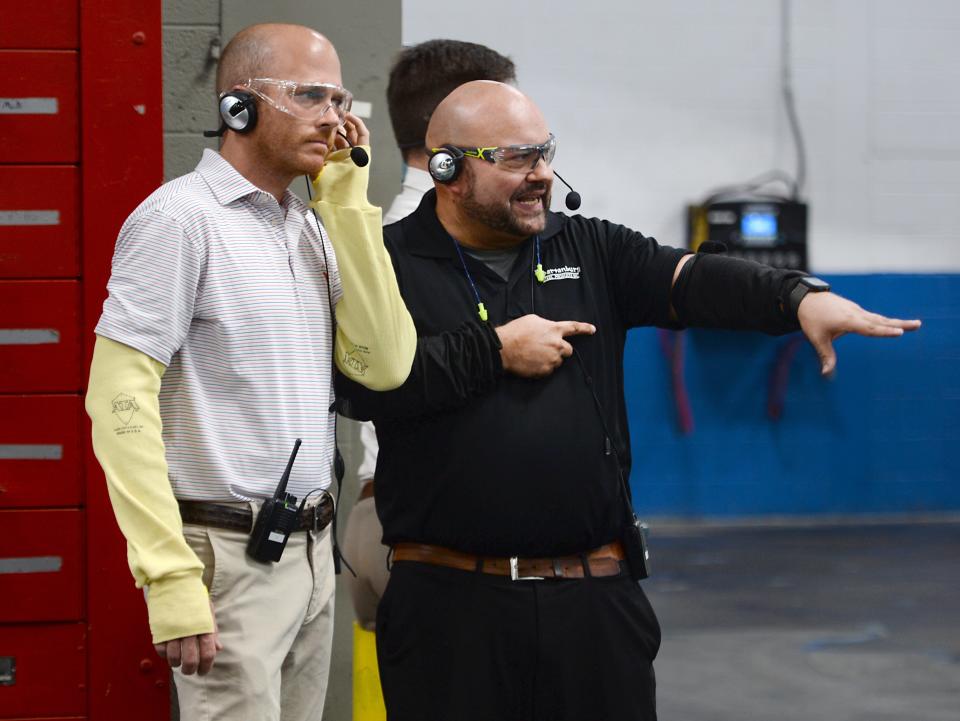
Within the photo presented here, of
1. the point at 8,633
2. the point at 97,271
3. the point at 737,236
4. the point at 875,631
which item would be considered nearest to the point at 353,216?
the point at 97,271

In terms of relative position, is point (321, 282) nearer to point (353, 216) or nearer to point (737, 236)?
point (353, 216)

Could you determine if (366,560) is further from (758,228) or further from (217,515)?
(758,228)

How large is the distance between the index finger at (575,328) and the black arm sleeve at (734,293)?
0.19 meters

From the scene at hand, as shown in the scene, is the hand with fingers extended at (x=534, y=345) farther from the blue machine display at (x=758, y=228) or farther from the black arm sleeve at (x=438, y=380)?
the blue machine display at (x=758, y=228)

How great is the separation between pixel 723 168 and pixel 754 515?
2.26 m

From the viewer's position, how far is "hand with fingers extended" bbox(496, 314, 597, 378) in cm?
244

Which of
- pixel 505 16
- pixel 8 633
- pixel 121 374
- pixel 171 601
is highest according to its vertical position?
pixel 505 16

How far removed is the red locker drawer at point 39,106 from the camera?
10.3 feet

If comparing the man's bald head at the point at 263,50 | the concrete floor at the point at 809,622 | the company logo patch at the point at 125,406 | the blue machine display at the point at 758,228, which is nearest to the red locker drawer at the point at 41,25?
the man's bald head at the point at 263,50

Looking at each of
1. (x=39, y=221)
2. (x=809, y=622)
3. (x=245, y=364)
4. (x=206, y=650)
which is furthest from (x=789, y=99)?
(x=206, y=650)

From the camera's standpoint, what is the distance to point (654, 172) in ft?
27.0

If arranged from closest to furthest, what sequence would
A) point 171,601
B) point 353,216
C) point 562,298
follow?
point 171,601
point 353,216
point 562,298

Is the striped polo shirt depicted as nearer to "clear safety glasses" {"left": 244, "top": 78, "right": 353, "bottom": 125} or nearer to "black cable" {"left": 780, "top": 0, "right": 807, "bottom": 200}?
"clear safety glasses" {"left": 244, "top": 78, "right": 353, "bottom": 125}

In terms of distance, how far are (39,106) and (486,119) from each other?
1245mm
